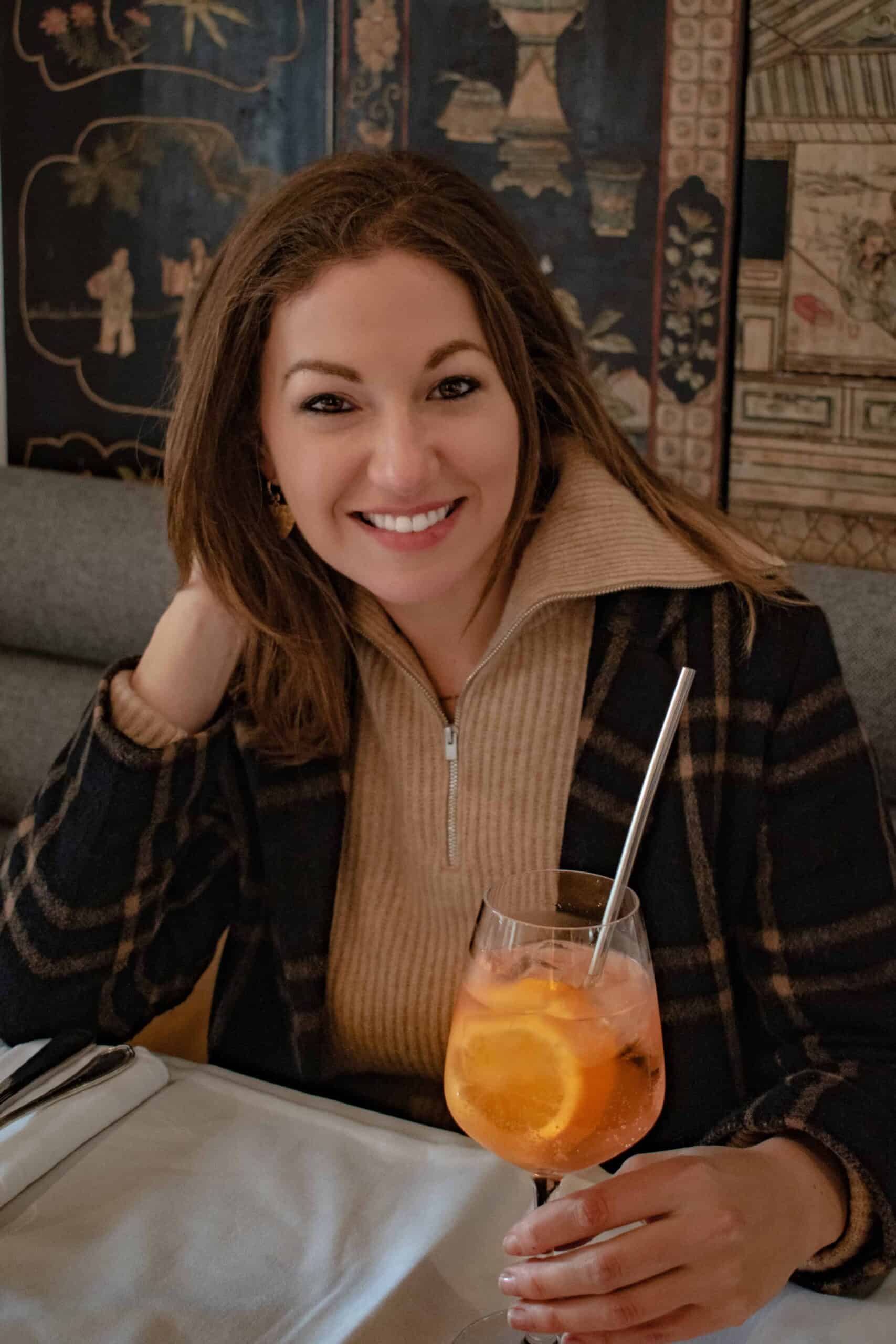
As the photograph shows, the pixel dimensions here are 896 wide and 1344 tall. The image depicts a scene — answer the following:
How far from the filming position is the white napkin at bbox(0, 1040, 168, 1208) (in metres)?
1.02

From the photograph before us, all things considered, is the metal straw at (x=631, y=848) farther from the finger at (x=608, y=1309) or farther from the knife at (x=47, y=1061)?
the knife at (x=47, y=1061)

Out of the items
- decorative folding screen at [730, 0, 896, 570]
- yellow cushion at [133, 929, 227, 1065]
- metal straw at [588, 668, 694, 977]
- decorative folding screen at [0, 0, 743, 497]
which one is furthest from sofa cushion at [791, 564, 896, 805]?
metal straw at [588, 668, 694, 977]

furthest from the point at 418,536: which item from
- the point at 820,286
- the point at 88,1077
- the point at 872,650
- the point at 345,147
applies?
the point at 345,147

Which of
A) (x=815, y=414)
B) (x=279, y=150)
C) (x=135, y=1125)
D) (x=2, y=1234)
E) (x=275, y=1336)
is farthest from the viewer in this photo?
(x=279, y=150)

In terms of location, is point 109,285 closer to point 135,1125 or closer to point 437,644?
point 437,644

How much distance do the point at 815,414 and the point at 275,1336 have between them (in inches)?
66.0

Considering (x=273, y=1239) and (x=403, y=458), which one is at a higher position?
(x=403, y=458)

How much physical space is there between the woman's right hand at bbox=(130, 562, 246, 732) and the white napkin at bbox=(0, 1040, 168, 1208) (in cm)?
34

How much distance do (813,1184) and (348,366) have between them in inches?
28.2

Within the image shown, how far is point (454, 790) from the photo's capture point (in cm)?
136

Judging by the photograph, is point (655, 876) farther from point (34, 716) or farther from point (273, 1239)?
point (34, 716)

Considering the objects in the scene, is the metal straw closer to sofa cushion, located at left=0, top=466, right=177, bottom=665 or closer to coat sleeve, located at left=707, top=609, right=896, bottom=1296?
coat sleeve, located at left=707, top=609, right=896, bottom=1296

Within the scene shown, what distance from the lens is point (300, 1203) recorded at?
100 centimetres

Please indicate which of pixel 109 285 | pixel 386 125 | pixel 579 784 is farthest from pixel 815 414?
pixel 109 285
